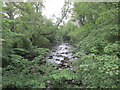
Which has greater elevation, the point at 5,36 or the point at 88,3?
the point at 88,3

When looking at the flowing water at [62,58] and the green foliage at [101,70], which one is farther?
the flowing water at [62,58]

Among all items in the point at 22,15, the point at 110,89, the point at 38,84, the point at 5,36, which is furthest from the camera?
the point at 22,15

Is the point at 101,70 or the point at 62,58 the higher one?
the point at 101,70

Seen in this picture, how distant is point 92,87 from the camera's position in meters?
2.52

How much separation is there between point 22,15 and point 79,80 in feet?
17.2

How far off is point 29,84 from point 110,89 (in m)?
2.27

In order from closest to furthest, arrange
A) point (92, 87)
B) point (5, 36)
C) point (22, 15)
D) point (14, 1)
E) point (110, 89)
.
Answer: point (110, 89)
point (92, 87)
point (5, 36)
point (14, 1)
point (22, 15)

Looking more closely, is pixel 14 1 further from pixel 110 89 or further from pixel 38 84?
pixel 110 89

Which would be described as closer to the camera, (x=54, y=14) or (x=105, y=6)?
(x=105, y=6)

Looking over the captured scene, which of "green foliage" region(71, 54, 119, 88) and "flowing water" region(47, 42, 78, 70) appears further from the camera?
"flowing water" region(47, 42, 78, 70)

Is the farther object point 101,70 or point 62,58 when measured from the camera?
point 62,58

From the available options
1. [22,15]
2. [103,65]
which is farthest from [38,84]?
[22,15]

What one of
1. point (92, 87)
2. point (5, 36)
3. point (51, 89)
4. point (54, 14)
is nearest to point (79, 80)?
point (92, 87)

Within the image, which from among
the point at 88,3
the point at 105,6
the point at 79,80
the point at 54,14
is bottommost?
the point at 79,80
